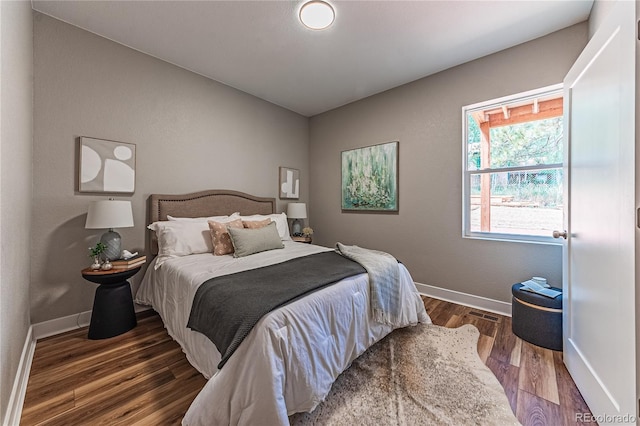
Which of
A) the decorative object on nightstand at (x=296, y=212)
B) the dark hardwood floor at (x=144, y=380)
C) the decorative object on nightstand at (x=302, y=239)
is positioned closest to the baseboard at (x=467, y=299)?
the dark hardwood floor at (x=144, y=380)

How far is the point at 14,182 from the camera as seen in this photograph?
56.2 inches

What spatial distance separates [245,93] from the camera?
3.45 meters

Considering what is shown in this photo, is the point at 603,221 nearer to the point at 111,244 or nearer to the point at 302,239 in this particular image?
the point at 302,239

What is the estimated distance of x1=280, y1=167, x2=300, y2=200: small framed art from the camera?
3.96m

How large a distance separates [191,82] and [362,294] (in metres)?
3.00

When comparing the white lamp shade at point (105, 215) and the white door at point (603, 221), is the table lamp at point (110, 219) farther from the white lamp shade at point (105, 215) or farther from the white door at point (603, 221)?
the white door at point (603, 221)

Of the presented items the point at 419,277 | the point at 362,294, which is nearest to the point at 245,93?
the point at 362,294

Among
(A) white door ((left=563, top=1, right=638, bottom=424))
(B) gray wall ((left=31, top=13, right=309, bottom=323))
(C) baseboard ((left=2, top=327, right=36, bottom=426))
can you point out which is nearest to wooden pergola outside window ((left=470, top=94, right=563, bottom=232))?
(A) white door ((left=563, top=1, right=638, bottom=424))

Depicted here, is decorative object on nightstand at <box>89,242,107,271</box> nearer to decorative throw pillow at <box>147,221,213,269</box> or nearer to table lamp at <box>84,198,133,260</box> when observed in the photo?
table lamp at <box>84,198,133,260</box>

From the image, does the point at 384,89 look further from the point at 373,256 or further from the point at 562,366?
the point at 562,366

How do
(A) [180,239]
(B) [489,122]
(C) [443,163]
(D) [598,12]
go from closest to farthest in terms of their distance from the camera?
(D) [598,12], (A) [180,239], (B) [489,122], (C) [443,163]

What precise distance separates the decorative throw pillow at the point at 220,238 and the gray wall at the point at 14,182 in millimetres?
1245

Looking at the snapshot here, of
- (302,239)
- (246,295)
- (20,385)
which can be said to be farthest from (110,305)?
(302,239)

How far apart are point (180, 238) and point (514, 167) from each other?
3415mm
